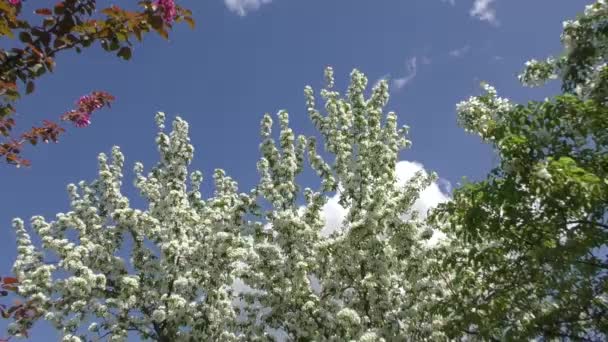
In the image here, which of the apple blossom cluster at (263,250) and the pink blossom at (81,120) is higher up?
the apple blossom cluster at (263,250)

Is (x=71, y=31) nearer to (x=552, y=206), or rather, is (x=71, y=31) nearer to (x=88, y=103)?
(x=88, y=103)

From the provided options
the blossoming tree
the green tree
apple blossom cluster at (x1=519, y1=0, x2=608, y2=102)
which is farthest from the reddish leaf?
apple blossom cluster at (x1=519, y1=0, x2=608, y2=102)

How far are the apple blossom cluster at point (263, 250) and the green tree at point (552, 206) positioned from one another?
3.37 metres

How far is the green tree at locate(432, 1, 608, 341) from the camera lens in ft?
27.1

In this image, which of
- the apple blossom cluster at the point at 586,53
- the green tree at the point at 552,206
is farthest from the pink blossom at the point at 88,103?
the apple blossom cluster at the point at 586,53

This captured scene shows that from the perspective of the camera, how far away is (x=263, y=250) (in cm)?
1606

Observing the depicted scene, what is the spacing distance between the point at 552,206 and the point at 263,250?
9.20 m

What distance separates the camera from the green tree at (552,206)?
27.1 feet

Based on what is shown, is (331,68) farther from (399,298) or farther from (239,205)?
(399,298)

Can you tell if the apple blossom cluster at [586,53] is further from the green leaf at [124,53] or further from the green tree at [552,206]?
the green leaf at [124,53]

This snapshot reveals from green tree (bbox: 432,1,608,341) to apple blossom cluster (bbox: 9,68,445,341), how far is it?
11.1 ft

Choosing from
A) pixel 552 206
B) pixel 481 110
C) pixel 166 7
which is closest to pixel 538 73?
pixel 481 110

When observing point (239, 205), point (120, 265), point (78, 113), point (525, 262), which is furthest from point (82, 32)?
point (120, 265)

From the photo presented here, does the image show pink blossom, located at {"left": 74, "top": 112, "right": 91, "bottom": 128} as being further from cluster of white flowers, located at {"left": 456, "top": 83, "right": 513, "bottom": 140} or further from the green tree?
cluster of white flowers, located at {"left": 456, "top": 83, "right": 513, "bottom": 140}
